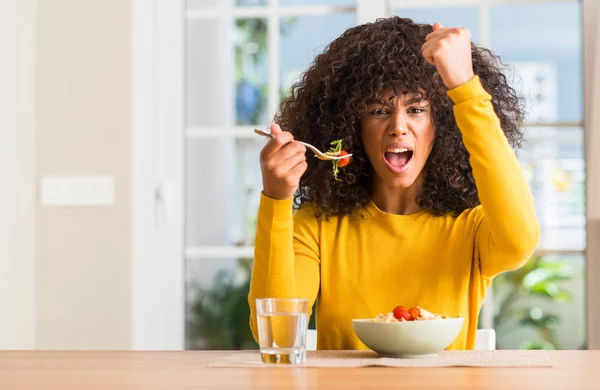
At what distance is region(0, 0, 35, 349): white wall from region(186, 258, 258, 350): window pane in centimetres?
77

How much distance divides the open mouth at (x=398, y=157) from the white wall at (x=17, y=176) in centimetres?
174

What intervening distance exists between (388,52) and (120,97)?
1.63 meters

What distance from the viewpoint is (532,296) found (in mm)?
4809

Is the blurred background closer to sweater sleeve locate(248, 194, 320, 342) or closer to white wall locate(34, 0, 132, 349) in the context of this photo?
white wall locate(34, 0, 132, 349)

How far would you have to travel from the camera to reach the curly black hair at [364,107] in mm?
1816

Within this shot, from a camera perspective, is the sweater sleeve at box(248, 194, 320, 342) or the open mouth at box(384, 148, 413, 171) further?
the open mouth at box(384, 148, 413, 171)

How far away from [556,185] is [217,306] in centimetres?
220

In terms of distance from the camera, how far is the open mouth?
177 centimetres

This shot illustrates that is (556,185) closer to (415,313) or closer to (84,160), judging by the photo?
(84,160)

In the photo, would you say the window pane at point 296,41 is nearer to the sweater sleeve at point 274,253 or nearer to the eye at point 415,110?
the eye at point 415,110

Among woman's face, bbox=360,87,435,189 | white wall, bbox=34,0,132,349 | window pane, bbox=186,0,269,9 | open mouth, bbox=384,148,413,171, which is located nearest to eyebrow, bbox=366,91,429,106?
woman's face, bbox=360,87,435,189

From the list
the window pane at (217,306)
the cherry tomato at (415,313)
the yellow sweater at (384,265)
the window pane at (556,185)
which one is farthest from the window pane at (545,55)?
the cherry tomato at (415,313)

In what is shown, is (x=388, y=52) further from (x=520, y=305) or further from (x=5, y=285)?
(x=520, y=305)

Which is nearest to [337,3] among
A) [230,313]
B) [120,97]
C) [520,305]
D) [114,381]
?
[120,97]
